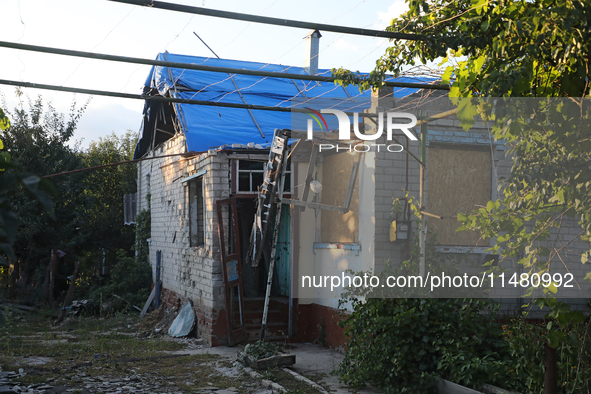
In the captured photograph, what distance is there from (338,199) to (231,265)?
2.29m

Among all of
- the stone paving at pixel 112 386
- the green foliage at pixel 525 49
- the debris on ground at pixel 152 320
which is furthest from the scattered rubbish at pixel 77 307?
the green foliage at pixel 525 49

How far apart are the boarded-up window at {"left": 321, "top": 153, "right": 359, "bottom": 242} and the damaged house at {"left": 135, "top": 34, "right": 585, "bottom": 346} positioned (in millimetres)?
34

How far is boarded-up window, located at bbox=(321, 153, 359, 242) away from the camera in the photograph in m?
8.49

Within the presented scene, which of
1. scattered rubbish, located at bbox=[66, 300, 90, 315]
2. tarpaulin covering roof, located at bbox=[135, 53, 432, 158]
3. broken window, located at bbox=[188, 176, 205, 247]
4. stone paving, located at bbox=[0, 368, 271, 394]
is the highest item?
tarpaulin covering roof, located at bbox=[135, 53, 432, 158]

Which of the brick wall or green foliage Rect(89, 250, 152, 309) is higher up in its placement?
the brick wall

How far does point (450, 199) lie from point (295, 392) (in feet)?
12.3

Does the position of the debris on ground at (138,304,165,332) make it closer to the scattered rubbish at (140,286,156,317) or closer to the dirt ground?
the dirt ground

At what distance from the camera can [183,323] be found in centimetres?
1034

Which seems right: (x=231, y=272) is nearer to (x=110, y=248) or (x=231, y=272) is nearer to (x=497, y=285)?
(x=497, y=285)

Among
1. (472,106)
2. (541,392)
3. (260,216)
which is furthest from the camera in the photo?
(260,216)

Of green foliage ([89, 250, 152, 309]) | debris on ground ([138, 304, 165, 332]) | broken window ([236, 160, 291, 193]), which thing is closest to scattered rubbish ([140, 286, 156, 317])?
green foliage ([89, 250, 152, 309])

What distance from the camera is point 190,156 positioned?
10.7 meters

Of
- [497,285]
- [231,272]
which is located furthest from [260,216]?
[497,285]

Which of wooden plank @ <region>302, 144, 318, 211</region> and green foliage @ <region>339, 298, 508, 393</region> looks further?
wooden plank @ <region>302, 144, 318, 211</region>
